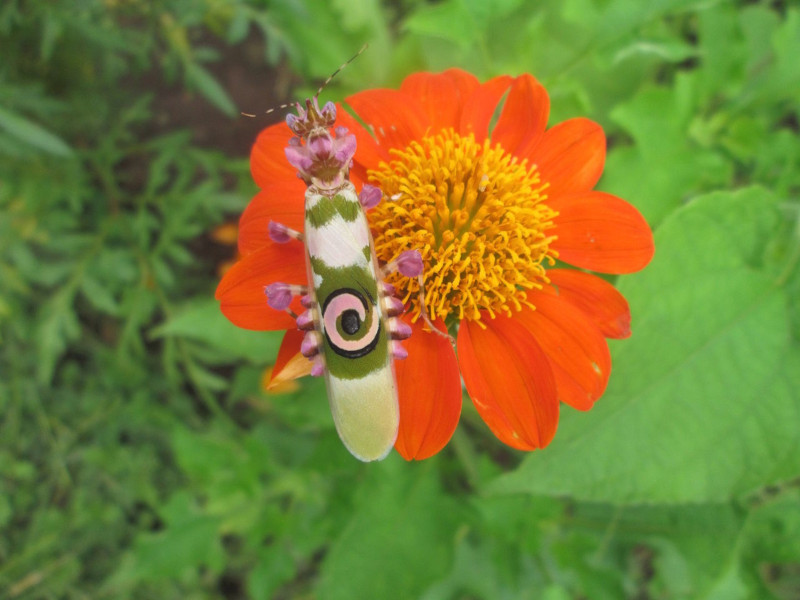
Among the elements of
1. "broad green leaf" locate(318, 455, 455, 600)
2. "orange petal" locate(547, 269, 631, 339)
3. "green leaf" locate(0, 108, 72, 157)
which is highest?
"green leaf" locate(0, 108, 72, 157)

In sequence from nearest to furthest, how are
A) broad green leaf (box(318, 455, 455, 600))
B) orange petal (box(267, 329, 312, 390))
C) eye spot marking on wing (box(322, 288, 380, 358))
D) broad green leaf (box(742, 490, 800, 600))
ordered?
eye spot marking on wing (box(322, 288, 380, 358)), orange petal (box(267, 329, 312, 390)), broad green leaf (box(742, 490, 800, 600)), broad green leaf (box(318, 455, 455, 600))

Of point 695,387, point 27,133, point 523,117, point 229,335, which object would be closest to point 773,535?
point 695,387

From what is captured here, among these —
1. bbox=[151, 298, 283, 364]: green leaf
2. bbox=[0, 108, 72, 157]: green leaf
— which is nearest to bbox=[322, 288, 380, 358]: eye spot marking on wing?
bbox=[151, 298, 283, 364]: green leaf

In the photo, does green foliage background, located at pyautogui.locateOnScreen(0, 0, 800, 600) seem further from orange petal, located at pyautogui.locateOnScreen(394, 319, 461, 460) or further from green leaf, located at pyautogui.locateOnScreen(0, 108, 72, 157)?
orange petal, located at pyautogui.locateOnScreen(394, 319, 461, 460)

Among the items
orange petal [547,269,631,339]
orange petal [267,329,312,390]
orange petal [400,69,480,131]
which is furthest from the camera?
orange petal [400,69,480,131]

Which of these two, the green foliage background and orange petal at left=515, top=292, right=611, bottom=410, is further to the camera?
the green foliage background

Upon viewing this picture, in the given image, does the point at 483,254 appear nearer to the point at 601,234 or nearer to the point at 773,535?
the point at 601,234

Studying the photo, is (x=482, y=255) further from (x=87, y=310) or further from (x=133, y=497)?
(x=87, y=310)
